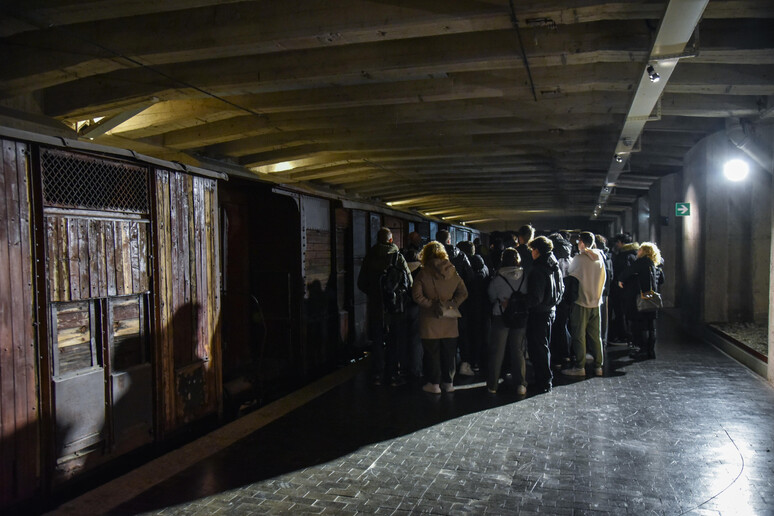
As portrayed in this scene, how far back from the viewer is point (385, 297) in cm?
702

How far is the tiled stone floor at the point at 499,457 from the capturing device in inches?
153

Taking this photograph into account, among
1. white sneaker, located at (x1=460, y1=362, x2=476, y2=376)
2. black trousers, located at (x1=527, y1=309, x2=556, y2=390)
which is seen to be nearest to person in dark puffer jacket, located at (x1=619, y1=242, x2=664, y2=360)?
black trousers, located at (x1=527, y1=309, x2=556, y2=390)

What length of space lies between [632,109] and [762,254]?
18.2 ft

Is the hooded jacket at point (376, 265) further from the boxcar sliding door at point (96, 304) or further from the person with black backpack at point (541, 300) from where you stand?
the boxcar sliding door at point (96, 304)

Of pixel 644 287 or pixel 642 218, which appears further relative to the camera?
pixel 642 218

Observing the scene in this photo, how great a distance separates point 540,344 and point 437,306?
4.61 ft

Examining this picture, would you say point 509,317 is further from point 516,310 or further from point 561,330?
point 561,330

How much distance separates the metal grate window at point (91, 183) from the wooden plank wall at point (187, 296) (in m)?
0.24

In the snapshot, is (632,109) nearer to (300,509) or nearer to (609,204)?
(300,509)

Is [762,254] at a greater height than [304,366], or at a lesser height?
greater

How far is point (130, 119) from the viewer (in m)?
8.70

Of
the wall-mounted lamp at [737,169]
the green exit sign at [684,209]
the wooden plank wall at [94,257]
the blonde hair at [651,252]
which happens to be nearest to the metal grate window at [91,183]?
the wooden plank wall at [94,257]

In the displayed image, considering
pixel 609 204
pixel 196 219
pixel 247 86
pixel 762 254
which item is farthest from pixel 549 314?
pixel 609 204

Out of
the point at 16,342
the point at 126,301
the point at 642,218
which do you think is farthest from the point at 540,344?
the point at 642,218
